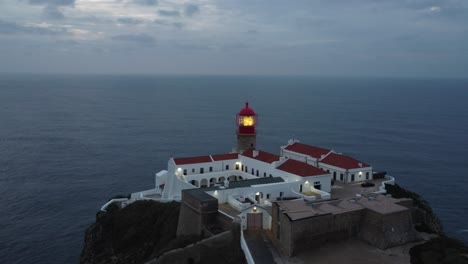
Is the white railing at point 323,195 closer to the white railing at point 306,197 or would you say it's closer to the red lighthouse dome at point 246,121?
the white railing at point 306,197

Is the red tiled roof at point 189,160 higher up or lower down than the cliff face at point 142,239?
higher up

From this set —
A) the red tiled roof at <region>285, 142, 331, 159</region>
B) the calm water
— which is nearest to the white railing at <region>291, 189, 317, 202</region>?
the red tiled roof at <region>285, 142, 331, 159</region>

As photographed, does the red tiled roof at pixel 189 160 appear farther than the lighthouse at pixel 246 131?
No

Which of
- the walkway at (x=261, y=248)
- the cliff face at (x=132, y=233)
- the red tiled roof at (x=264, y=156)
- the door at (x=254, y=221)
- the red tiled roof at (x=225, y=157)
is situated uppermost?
the red tiled roof at (x=264, y=156)

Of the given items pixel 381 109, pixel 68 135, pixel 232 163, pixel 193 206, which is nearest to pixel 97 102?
pixel 68 135

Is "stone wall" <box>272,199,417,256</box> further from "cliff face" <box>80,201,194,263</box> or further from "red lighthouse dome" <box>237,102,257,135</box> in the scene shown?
"red lighthouse dome" <box>237,102,257,135</box>

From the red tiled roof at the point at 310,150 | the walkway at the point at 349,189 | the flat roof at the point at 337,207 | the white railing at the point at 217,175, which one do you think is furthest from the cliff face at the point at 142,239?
the red tiled roof at the point at 310,150

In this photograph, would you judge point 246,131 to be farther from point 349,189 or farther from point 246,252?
point 246,252

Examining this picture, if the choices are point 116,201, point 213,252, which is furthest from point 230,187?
point 116,201
